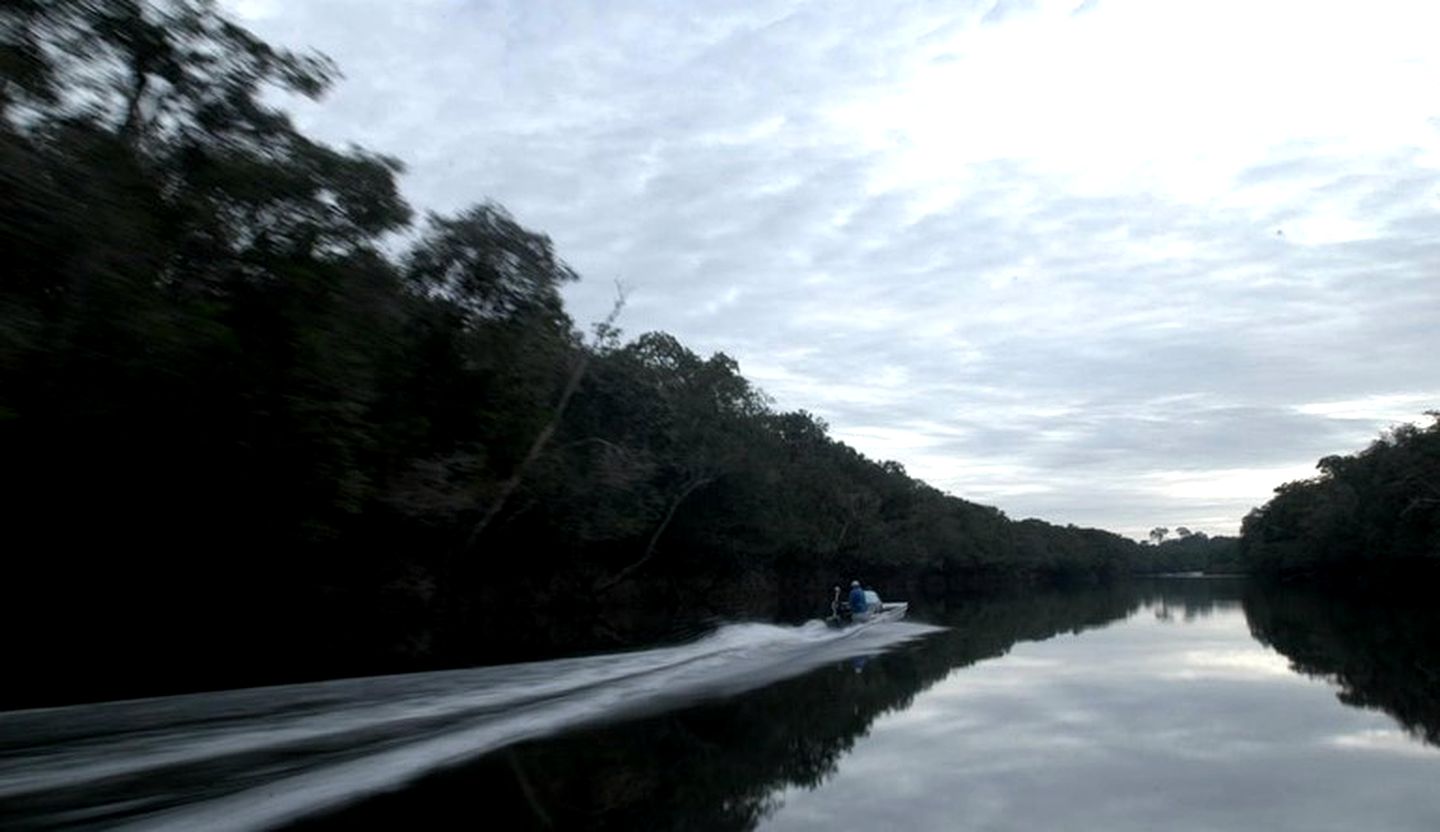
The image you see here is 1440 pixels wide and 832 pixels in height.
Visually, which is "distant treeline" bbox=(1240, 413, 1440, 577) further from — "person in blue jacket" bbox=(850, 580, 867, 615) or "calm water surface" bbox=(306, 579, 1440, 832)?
"calm water surface" bbox=(306, 579, 1440, 832)

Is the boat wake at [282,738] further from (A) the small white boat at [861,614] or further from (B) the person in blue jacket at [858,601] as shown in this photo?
(B) the person in blue jacket at [858,601]

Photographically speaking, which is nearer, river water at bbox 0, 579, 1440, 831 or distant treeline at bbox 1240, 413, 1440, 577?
river water at bbox 0, 579, 1440, 831

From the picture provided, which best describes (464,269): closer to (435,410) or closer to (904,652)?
(435,410)

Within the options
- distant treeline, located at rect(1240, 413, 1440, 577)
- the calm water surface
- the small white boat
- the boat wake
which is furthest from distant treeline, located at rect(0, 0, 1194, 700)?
distant treeline, located at rect(1240, 413, 1440, 577)

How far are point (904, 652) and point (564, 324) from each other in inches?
546

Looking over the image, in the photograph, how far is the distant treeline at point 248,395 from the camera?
13.9m

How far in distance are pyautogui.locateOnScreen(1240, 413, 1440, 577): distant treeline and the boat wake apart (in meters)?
57.8

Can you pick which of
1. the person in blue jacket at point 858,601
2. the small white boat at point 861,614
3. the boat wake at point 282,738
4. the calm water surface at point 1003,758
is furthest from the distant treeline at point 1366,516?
the boat wake at point 282,738

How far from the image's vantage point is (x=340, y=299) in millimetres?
18750

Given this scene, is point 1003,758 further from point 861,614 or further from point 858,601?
point 858,601

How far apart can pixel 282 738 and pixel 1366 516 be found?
80197mm

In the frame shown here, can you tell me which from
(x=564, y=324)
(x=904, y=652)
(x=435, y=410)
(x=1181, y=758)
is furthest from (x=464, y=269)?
(x=1181, y=758)

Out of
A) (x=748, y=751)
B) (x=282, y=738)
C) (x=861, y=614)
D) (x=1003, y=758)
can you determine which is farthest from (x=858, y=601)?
(x=282, y=738)

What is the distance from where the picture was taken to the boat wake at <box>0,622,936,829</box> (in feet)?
27.5
